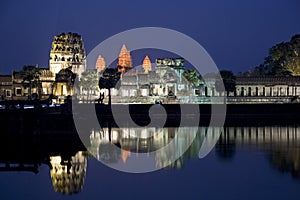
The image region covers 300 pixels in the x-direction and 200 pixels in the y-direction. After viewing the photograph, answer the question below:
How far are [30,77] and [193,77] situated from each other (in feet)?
100

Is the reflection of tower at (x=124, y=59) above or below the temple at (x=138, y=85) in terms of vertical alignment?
above

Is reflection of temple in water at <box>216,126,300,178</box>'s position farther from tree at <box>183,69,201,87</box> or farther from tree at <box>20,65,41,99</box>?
tree at <box>183,69,201,87</box>

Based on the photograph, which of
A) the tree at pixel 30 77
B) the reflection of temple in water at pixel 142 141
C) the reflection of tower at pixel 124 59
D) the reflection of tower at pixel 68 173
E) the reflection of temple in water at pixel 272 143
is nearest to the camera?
the reflection of tower at pixel 68 173

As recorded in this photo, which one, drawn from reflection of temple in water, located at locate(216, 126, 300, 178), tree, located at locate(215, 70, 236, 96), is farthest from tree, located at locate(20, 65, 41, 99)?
reflection of temple in water, located at locate(216, 126, 300, 178)

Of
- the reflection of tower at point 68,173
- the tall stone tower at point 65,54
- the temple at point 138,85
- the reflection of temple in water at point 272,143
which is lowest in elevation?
the reflection of tower at point 68,173

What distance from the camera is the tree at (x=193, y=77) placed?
114500 mm

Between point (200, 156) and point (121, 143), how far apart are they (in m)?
7.10

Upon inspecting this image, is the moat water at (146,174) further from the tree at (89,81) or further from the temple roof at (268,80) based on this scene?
the tree at (89,81)

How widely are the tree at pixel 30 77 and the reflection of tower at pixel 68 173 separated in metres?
76.8

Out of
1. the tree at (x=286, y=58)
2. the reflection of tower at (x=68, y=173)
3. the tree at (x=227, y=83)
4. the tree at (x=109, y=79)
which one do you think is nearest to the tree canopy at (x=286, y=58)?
the tree at (x=286, y=58)

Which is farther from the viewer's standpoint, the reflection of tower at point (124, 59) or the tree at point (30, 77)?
the reflection of tower at point (124, 59)

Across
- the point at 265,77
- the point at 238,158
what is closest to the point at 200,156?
the point at 238,158

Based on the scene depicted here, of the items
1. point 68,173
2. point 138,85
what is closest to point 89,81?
point 138,85

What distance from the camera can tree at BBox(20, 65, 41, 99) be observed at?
106 m
